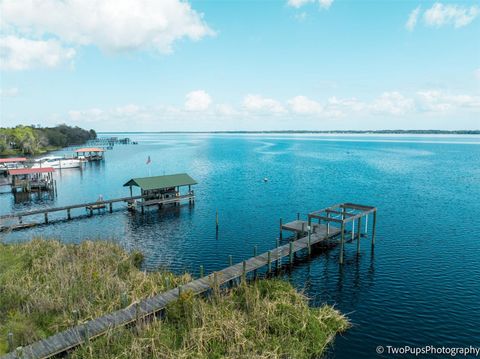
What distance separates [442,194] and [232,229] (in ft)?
138

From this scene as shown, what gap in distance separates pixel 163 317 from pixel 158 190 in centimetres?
3710

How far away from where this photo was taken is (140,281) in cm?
2391

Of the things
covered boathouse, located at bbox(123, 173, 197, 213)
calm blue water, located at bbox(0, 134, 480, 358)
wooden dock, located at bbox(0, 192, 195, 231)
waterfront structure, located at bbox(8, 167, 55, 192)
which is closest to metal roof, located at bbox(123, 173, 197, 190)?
covered boathouse, located at bbox(123, 173, 197, 213)

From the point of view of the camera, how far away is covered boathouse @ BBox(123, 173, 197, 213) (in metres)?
52.6

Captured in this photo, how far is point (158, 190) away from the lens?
56.1 meters

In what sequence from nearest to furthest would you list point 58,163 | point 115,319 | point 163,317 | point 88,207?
1. point 115,319
2. point 163,317
3. point 88,207
4. point 58,163

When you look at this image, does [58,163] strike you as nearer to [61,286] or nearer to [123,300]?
[61,286]

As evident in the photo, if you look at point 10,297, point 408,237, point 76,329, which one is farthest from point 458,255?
point 10,297

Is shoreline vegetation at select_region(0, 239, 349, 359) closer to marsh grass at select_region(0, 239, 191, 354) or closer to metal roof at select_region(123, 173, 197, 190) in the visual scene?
marsh grass at select_region(0, 239, 191, 354)

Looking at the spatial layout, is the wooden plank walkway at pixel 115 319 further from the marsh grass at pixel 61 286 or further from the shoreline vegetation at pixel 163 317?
the marsh grass at pixel 61 286

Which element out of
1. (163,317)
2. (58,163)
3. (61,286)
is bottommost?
Result: (163,317)

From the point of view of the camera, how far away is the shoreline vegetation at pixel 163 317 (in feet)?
56.6

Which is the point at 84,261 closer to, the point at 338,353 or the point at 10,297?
the point at 10,297

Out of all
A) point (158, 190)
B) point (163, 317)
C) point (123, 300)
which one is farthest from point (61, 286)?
point (158, 190)
